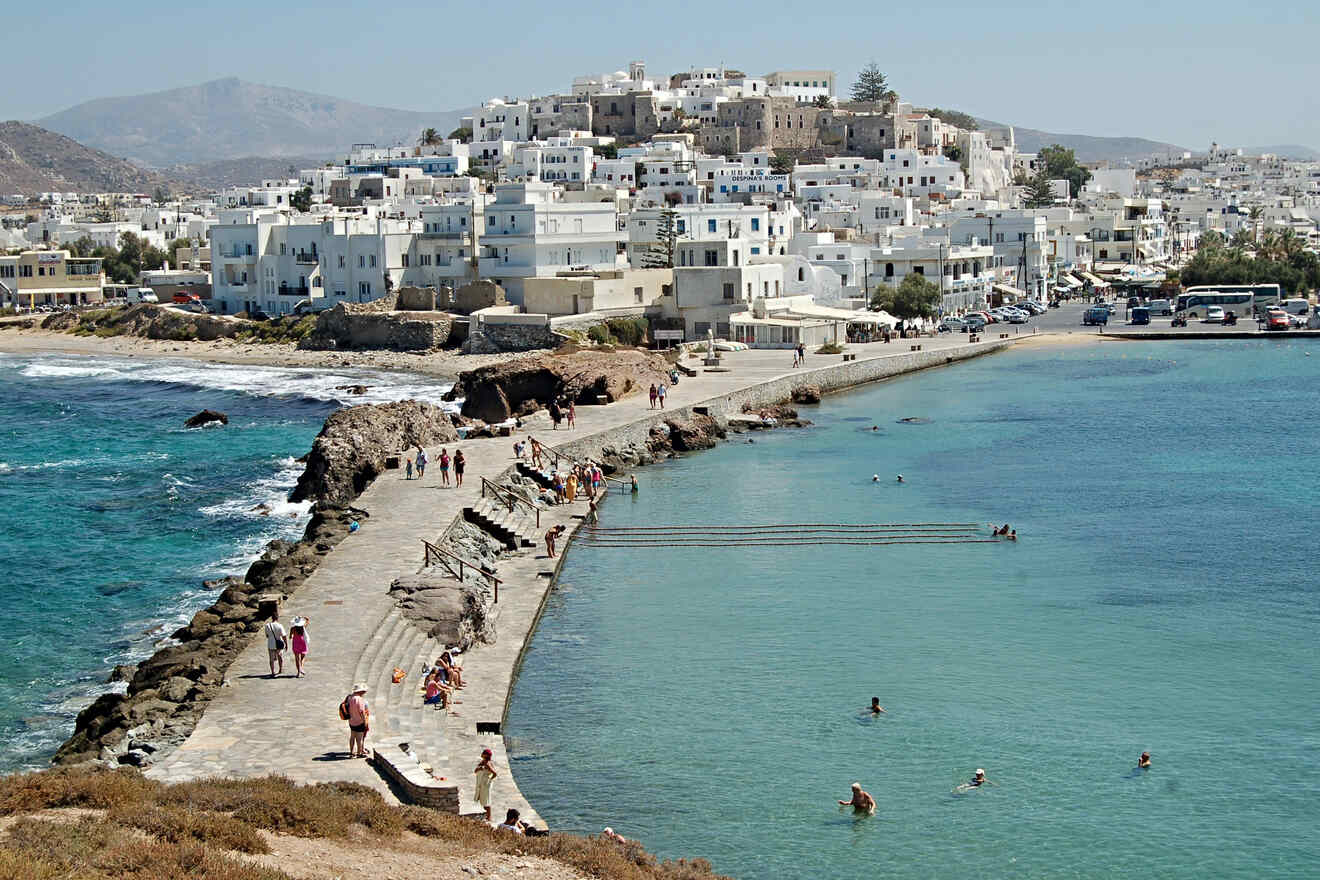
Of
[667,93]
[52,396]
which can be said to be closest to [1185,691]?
[52,396]

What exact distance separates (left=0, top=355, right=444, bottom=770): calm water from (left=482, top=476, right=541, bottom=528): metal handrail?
331 cm

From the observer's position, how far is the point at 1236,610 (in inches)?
817

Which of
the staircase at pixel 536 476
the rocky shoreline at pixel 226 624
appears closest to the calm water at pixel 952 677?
the staircase at pixel 536 476

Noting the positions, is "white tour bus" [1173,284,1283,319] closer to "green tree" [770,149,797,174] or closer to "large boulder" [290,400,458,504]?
"green tree" [770,149,797,174]

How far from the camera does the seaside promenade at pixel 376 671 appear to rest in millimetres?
13938

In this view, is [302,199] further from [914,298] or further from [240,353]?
[914,298]

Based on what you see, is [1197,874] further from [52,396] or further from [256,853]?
[52,396]

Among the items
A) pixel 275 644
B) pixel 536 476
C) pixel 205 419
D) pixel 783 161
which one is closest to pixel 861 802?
pixel 275 644

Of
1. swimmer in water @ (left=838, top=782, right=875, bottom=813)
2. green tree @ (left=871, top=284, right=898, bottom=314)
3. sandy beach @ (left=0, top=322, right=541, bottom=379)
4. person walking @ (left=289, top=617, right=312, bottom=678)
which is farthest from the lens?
green tree @ (left=871, top=284, right=898, bottom=314)

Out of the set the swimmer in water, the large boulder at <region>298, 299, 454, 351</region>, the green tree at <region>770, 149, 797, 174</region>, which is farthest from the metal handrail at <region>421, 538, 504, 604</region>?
the green tree at <region>770, 149, 797, 174</region>

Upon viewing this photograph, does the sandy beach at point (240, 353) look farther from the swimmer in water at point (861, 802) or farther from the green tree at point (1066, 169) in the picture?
the green tree at point (1066, 169)

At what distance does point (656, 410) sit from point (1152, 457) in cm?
1054

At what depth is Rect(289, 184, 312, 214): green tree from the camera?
84.2 meters

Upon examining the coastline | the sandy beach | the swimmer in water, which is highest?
the sandy beach
